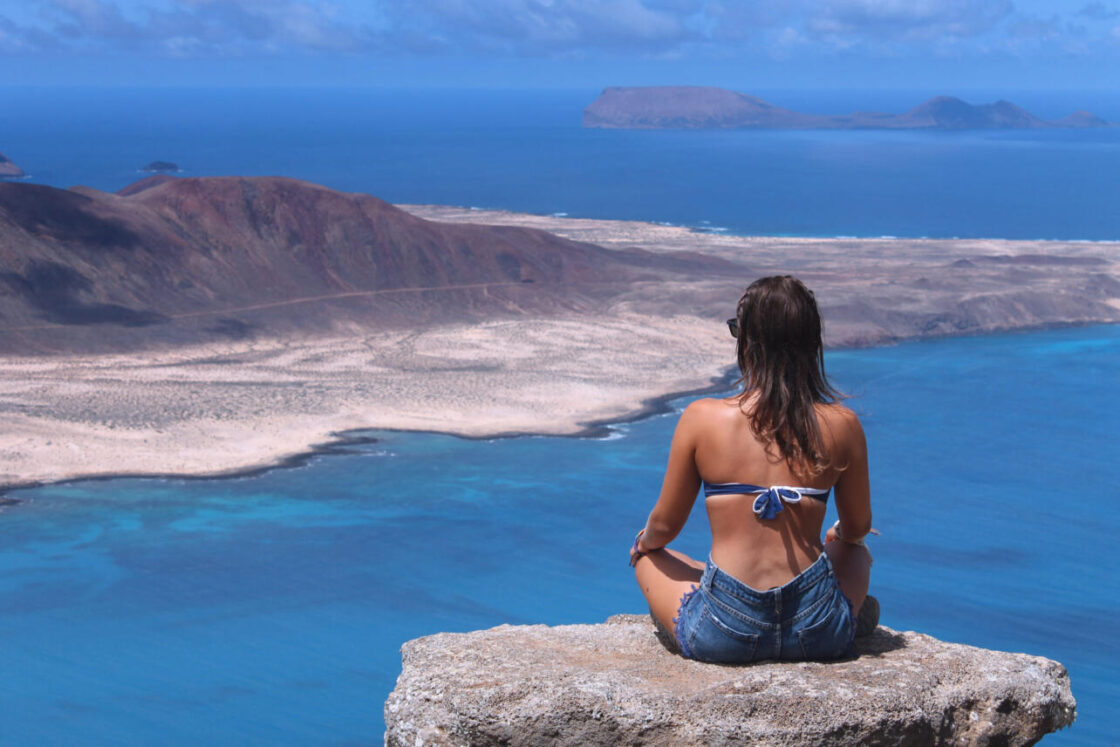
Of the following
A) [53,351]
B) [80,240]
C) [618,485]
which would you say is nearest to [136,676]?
[618,485]

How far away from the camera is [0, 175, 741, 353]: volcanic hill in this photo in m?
34.7

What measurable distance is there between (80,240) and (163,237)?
2724mm

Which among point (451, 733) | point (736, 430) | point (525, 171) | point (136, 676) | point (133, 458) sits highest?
point (525, 171)

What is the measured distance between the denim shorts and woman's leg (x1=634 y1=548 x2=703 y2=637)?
0.18 m

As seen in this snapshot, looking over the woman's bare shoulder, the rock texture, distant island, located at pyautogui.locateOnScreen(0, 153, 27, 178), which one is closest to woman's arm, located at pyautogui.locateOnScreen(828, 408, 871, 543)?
the woman's bare shoulder

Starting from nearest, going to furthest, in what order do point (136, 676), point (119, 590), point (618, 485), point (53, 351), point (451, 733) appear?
point (451, 733) < point (136, 676) < point (119, 590) < point (618, 485) < point (53, 351)

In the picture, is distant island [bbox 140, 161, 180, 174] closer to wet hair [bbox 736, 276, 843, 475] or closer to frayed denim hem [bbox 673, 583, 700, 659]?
frayed denim hem [bbox 673, 583, 700, 659]

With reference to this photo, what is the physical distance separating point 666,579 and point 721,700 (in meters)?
0.71

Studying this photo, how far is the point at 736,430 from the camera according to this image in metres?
4.13

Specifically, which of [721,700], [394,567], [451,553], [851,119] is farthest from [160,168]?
[851,119]

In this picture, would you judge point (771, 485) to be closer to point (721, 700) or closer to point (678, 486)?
point (678, 486)

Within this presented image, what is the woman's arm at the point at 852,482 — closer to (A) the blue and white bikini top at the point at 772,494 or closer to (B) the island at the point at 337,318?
(A) the blue and white bikini top at the point at 772,494

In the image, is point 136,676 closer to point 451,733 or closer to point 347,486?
point 347,486

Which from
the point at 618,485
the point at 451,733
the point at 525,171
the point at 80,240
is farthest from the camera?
the point at 525,171
